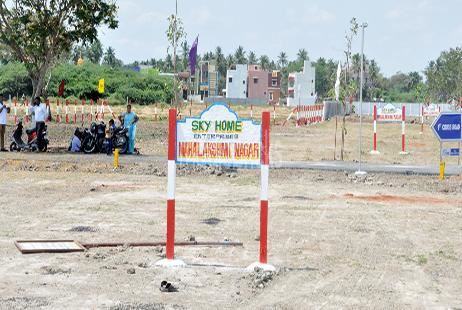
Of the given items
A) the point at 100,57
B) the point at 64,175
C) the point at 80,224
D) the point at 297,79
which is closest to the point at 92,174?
the point at 64,175

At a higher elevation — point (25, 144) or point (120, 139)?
point (120, 139)

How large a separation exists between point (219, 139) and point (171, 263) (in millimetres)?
1637

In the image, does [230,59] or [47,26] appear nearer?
[47,26]

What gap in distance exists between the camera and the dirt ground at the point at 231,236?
866 cm

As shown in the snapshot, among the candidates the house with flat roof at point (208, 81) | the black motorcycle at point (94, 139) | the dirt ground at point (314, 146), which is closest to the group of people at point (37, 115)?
the black motorcycle at point (94, 139)

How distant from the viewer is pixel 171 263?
10.0 meters

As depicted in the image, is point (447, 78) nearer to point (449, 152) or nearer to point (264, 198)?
point (449, 152)

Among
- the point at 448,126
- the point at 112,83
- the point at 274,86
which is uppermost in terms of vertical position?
the point at 274,86

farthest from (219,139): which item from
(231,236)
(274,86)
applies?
(274,86)

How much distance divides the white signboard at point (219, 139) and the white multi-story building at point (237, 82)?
136 meters

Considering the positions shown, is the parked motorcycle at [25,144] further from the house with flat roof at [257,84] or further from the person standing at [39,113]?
the house with flat roof at [257,84]

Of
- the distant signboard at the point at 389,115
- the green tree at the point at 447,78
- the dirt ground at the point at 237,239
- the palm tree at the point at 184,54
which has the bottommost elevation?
the dirt ground at the point at 237,239

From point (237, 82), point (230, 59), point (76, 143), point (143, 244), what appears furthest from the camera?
point (230, 59)

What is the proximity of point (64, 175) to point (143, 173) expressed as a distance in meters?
2.05
